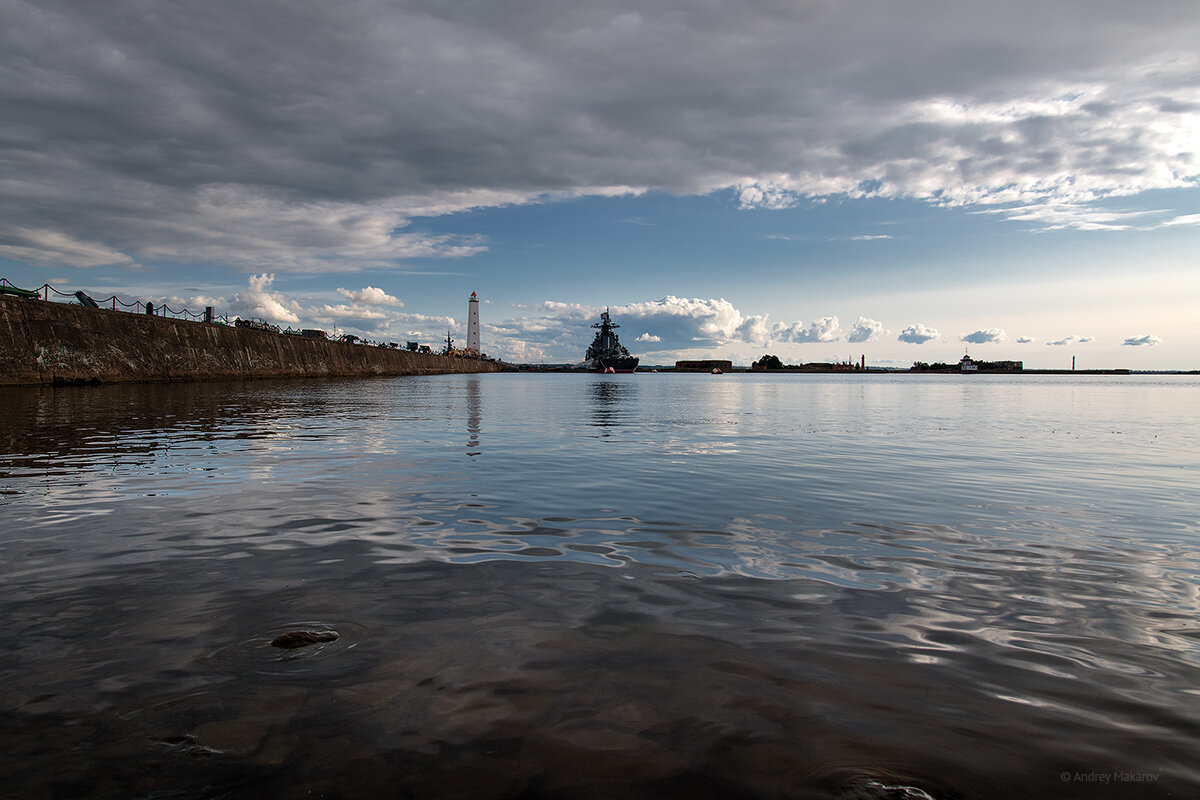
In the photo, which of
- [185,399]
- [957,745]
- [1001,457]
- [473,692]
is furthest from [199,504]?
[185,399]

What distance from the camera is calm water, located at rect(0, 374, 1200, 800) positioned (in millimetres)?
2910

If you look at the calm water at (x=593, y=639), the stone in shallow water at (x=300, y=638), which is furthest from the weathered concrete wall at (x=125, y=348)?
the stone in shallow water at (x=300, y=638)

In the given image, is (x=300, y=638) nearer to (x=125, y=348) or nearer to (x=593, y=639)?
(x=593, y=639)

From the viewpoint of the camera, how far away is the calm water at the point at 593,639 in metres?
2.91

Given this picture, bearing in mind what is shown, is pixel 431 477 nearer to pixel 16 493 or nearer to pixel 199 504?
pixel 199 504

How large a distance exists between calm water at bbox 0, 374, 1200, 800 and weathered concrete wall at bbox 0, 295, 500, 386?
99.3 feet

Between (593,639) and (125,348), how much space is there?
47784 millimetres

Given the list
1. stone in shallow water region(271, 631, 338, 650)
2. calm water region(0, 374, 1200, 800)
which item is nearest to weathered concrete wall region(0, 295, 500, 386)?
calm water region(0, 374, 1200, 800)

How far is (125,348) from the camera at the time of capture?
39.8 metres

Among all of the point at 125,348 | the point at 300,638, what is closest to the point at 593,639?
the point at 300,638

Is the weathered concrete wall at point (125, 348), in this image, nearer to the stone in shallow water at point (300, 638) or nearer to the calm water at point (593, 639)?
the calm water at point (593, 639)

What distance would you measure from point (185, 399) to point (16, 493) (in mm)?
23153

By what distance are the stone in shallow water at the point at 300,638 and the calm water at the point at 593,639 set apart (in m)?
0.11

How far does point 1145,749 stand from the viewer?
10.3 feet
